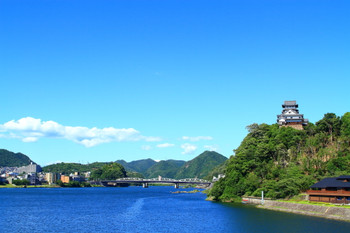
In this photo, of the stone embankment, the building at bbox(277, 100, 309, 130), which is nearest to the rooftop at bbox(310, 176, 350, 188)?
the stone embankment

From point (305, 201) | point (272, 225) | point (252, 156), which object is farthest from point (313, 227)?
point (252, 156)

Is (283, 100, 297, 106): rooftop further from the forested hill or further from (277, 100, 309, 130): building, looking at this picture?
the forested hill

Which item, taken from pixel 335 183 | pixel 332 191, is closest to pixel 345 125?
pixel 335 183

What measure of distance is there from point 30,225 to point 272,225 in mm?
36939

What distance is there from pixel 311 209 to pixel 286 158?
116 feet

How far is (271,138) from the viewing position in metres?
104

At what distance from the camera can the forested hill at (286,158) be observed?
80.8 m

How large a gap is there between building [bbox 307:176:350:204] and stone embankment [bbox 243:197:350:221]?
4.41 meters

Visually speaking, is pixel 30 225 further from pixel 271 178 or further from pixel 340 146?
pixel 340 146

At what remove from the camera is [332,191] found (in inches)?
2467

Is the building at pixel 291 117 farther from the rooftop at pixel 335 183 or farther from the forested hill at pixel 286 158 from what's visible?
the rooftop at pixel 335 183

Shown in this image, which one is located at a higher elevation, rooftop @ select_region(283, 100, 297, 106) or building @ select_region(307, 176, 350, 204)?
rooftop @ select_region(283, 100, 297, 106)

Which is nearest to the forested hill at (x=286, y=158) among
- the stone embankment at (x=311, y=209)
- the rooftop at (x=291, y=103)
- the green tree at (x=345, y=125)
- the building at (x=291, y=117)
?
the green tree at (x=345, y=125)

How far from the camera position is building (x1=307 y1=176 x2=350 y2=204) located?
6044cm
